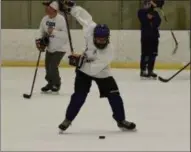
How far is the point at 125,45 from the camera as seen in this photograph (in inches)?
390

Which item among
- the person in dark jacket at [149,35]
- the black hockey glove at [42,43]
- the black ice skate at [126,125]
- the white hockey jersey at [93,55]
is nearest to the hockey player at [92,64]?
the white hockey jersey at [93,55]

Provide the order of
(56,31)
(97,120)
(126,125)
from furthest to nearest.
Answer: (56,31) < (97,120) < (126,125)

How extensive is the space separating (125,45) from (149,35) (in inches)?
78.4

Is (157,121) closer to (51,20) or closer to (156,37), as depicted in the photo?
(51,20)

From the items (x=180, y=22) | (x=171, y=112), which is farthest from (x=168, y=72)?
(x=171, y=112)

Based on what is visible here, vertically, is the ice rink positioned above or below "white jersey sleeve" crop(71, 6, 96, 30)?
below

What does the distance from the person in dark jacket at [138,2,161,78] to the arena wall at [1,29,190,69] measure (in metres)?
1.70

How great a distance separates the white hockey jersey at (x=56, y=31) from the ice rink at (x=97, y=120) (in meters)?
0.55

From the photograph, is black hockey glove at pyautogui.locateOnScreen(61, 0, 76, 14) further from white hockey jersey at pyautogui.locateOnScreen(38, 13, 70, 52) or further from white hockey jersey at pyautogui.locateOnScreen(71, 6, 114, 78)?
white hockey jersey at pyautogui.locateOnScreen(38, 13, 70, 52)

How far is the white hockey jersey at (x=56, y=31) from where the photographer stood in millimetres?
6012

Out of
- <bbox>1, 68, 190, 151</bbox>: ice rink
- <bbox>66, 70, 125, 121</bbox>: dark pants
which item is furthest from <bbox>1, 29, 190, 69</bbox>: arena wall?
<bbox>66, 70, 125, 121</bbox>: dark pants

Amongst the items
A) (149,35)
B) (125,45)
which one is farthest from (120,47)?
(149,35)

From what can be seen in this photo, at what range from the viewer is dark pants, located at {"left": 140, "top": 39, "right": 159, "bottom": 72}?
797cm

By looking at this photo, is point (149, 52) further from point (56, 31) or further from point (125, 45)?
point (56, 31)
